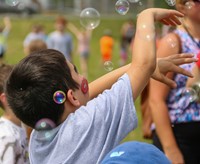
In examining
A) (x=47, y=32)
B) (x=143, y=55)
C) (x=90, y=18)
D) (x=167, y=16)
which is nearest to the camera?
(x=143, y=55)

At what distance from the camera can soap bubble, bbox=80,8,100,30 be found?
2969 millimetres

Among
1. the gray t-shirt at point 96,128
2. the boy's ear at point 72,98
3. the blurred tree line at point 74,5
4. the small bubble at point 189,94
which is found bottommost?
the blurred tree line at point 74,5

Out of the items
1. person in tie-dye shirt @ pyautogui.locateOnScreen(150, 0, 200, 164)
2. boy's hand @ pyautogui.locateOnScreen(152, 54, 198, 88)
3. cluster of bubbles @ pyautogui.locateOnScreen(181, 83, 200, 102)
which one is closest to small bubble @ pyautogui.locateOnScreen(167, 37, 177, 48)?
person in tie-dye shirt @ pyautogui.locateOnScreen(150, 0, 200, 164)

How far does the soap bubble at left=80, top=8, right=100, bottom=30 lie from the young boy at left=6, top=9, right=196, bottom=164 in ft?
3.51

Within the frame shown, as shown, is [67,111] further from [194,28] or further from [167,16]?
[194,28]

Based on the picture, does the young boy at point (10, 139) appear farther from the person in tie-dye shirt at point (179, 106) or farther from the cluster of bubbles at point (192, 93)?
the cluster of bubbles at point (192, 93)

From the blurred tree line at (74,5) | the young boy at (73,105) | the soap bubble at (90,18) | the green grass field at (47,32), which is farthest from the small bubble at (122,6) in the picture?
the blurred tree line at (74,5)

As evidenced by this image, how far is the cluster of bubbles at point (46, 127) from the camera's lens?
1.86 m

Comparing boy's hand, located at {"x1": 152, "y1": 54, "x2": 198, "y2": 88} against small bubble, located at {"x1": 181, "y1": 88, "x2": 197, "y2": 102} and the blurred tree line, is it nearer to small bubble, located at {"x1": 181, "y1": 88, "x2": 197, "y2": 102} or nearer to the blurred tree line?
small bubble, located at {"x1": 181, "y1": 88, "x2": 197, "y2": 102}

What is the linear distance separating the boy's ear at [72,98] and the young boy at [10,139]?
0.79 m

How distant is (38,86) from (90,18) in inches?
49.6

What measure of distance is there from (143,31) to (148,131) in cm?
143

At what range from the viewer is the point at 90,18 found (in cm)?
303

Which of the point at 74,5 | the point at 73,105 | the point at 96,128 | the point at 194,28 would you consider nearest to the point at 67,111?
the point at 73,105
